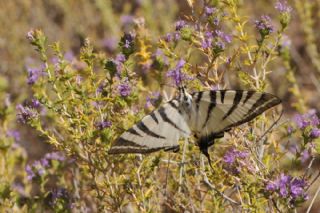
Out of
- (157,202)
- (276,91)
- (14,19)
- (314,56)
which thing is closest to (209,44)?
(157,202)

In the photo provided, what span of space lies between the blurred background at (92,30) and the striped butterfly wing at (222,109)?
3.07 meters

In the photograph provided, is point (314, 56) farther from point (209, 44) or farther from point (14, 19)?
point (14, 19)

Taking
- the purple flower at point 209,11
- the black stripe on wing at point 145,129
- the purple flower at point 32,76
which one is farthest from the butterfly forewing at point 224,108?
the purple flower at point 32,76

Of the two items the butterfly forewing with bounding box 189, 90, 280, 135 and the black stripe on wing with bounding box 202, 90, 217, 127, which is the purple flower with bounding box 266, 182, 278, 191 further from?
the black stripe on wing with bounding box 202, 90, 217, 127

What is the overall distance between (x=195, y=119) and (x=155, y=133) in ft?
0.83

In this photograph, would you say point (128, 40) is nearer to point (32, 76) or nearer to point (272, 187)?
point (32, 76)

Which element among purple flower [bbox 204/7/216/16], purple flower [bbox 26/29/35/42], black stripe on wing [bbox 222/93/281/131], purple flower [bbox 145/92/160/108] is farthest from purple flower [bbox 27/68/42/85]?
black stripe on wing [bbox 222/93/281/131]

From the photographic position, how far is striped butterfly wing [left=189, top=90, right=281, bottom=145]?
215cm

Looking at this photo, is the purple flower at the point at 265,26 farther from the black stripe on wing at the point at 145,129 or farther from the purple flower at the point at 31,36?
the purple flower at the point at 31,36

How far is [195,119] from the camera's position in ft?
7.83

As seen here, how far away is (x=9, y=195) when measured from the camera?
9.43 ft

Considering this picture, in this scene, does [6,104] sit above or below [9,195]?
above

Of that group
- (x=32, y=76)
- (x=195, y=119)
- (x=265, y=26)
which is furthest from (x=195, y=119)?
(x=32, y=76)

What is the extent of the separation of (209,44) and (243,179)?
0.69 metres
